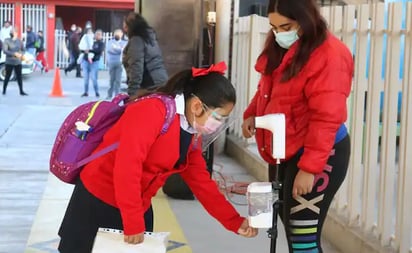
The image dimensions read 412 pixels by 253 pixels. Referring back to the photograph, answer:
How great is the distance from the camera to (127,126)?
2898mm

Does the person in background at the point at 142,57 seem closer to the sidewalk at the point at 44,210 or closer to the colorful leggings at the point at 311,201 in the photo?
the sidewalk at the point at 44,210

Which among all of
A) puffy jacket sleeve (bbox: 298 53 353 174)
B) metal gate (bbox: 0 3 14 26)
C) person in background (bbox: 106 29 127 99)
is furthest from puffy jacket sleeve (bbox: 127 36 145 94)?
metal gate (bbox: 0 3 14 26)

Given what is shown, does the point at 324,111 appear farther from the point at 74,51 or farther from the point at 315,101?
the point at 74,51

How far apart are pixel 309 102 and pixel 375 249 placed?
1.91m

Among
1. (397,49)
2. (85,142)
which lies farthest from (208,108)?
(397,49)

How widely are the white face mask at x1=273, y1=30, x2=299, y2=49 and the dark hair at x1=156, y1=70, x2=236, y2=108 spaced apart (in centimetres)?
35

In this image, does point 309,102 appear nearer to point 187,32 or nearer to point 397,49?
point 397,49

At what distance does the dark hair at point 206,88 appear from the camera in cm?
302

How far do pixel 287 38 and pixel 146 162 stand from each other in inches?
33.0

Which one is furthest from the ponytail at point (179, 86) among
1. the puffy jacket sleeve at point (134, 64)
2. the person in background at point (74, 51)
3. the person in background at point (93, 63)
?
the person in background at point (74, 51)

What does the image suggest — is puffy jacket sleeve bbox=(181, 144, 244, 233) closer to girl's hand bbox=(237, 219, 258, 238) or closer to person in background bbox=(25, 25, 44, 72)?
girl's hand bbox=(237, 219, 258, 238)

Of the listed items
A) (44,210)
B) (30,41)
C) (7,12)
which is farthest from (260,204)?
(7,12)

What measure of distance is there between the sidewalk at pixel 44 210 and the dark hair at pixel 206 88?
7.72 ft

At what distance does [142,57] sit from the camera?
8047 mm
